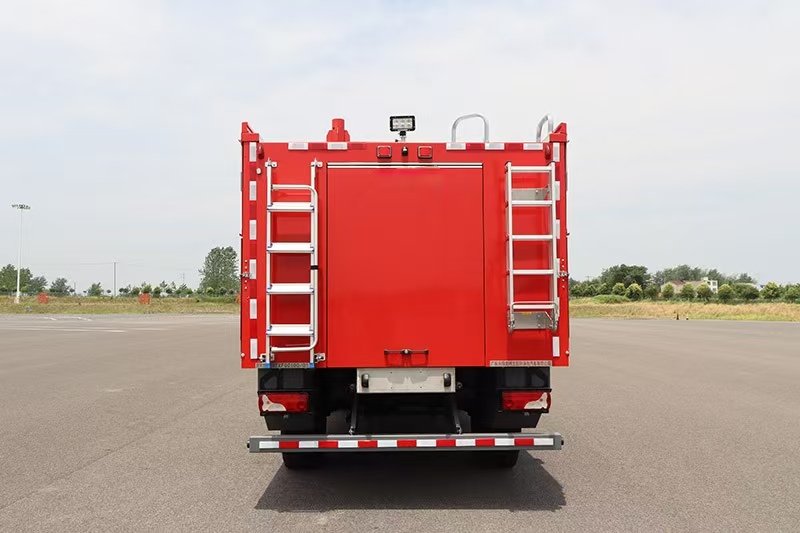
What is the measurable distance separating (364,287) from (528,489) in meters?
2.26

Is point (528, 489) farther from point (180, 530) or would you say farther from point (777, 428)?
point (777, 428)

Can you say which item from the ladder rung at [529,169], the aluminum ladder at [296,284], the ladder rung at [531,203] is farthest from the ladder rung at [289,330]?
the ladder rung at [529,169]

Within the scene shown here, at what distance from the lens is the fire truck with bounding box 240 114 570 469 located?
5.20 meters

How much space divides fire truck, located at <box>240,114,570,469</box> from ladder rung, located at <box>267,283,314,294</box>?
0.16 ft

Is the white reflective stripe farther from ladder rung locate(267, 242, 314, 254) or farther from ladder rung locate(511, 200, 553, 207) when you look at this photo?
ladder rung locate(511, 200, 553, 207)

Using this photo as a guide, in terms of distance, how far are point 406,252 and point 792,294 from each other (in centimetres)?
9970

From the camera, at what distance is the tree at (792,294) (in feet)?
277

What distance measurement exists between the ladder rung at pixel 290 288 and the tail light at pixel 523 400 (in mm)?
1790

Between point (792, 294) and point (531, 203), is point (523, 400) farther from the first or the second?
point (792, 294)

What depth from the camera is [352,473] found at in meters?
6.23

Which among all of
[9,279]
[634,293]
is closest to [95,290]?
[9,279]

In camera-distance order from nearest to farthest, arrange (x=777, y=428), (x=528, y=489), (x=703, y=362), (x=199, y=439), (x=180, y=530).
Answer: (x=180, y=530) → (x=528, y=489) → (x=199, y=439) → (x=777, y=428) → (x=703, y=362)

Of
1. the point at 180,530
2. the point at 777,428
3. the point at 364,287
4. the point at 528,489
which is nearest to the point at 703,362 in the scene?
the point at 777,428

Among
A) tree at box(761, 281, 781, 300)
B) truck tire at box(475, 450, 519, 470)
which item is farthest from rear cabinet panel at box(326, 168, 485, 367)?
tree at box(761, 281, 781, 300)
